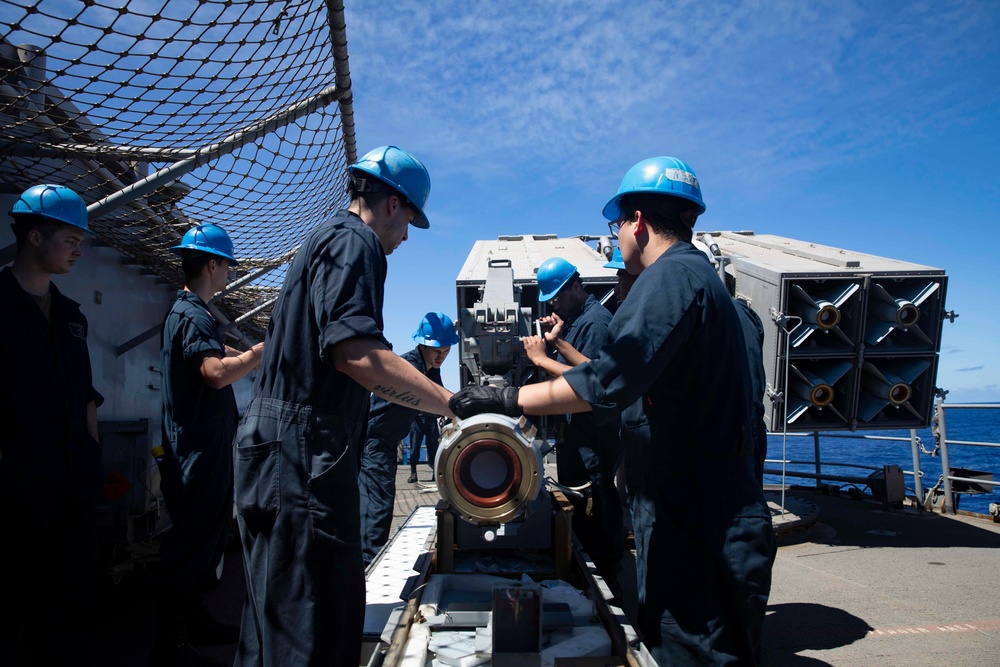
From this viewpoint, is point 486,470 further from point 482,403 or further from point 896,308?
point 896,308

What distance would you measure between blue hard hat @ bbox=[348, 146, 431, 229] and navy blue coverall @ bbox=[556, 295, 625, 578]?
225 cm

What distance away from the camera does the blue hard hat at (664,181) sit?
95.6 inches

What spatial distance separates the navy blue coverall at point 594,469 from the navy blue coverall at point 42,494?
2.88 metres

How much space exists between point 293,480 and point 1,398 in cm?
184

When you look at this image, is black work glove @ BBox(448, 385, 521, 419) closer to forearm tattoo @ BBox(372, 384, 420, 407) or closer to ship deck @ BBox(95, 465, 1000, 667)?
forearm tattoo @ BBox(372, 384, 420, 407)

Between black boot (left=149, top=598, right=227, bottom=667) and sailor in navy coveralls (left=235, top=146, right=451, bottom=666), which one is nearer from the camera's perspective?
sailor in navy coveralls (left=235, top=146, right=451, bottom=666)

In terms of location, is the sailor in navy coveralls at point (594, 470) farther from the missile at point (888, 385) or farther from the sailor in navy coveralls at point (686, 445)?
the missile at point (888, 385)

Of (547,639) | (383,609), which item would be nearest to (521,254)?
(383,609)

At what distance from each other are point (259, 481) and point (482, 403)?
2.48ft

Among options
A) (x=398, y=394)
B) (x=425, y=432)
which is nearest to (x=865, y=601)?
(x=398, y=394)

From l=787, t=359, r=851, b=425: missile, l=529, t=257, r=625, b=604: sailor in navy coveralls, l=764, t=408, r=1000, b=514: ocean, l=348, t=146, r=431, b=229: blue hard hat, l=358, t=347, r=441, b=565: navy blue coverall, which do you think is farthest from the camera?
l=764, t=408, r=1000, b=514: ocean

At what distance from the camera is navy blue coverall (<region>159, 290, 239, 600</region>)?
335 cm

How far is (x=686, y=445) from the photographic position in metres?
2.14

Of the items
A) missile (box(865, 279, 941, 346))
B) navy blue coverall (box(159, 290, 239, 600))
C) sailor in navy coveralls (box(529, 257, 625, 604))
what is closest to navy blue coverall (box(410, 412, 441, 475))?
sailor in navy coveralls (box(529, 257, 625, 604))
